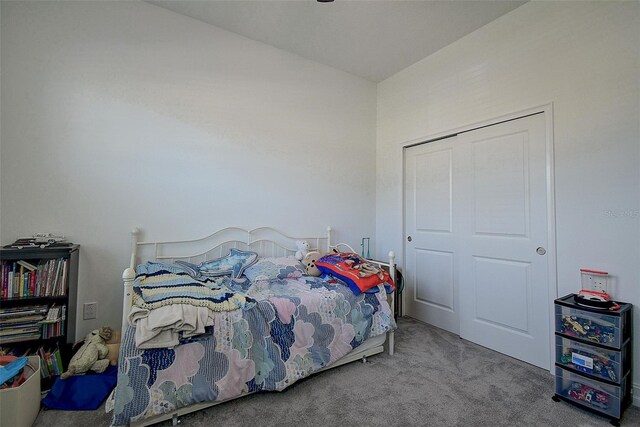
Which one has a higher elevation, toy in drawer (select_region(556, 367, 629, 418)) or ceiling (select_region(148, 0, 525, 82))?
ceiling (select_region(148, 0, 525, 82))

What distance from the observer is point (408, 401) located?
5.74 feet

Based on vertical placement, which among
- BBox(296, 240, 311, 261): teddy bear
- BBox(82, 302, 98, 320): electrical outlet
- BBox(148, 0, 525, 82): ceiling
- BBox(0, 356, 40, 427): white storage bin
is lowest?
BBox(0, 356, 40, 427): white storage bin

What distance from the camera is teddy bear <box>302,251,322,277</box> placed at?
2.55 m

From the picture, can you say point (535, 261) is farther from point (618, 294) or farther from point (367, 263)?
point (367, 263)

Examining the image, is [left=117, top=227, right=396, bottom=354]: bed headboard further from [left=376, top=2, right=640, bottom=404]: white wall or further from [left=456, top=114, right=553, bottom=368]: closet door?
[left=376, top=2, right=640, bottom=404]: white wall

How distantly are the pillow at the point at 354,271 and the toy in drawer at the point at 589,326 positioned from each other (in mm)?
1103

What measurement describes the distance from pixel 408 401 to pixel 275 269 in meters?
1.32

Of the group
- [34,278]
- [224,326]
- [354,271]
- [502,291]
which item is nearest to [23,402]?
[34,278]

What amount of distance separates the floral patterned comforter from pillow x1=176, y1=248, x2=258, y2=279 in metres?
0.30

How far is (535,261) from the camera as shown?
7.34 ft

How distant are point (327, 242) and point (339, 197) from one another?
57 cm

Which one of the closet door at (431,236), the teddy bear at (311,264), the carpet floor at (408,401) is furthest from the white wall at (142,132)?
the carpet floor at (408,401)

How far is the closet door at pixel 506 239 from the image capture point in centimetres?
222

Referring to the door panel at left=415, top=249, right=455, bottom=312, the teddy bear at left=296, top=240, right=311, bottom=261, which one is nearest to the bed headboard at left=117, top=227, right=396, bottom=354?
the teddy bear at left=296, top=240, right=311, bottom=261
